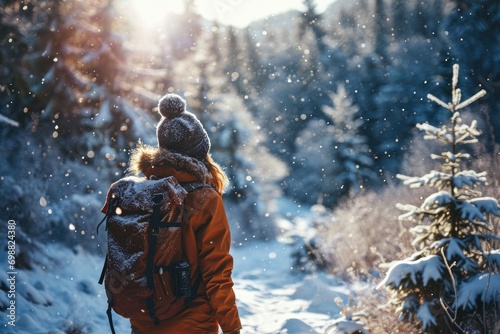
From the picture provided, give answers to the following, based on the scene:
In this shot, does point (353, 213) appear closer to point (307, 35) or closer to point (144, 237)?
point (144, 237)

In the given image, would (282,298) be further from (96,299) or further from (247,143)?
(247,143)

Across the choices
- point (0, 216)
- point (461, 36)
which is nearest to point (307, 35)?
point (461, 36)

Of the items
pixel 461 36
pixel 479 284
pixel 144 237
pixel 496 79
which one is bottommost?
pixel 479 284

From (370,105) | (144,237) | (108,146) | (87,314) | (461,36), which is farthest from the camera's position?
(370,105)

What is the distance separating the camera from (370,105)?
29891 mm

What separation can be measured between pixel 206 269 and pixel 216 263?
0.07 m

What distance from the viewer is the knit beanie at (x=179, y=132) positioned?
261 cm

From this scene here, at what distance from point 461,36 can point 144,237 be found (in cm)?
2666

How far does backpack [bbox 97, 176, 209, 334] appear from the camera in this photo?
7.02 feet

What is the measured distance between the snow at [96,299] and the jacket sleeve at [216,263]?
313 cm

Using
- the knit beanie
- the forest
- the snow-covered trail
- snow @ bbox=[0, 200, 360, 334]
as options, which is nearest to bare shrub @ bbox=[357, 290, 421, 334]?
the forest

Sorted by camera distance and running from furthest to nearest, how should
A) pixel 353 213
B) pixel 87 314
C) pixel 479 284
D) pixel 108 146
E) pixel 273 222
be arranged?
1. pixel 273 222
2. pixel 353 213
3. pixel 108 146
4. pixel 87 314
5. pixel 479 284

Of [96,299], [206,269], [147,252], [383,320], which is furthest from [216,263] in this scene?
[96,299]

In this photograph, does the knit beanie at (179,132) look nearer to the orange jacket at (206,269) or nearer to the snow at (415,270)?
the orange jacket at (206,269)
